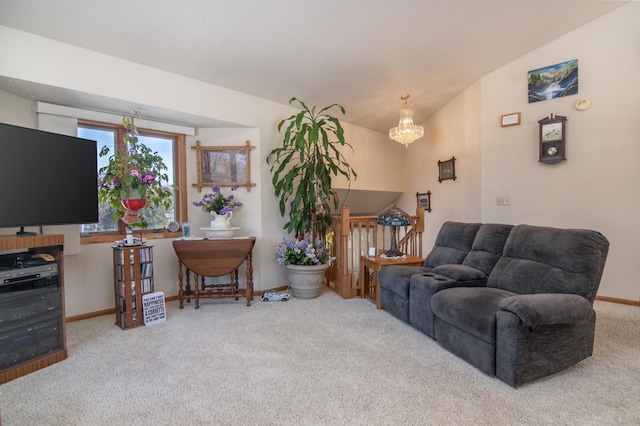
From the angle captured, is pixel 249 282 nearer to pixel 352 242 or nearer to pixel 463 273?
pixel 352 242

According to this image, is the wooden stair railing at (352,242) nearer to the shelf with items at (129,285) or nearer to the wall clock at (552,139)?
the wall clock at (552,139)

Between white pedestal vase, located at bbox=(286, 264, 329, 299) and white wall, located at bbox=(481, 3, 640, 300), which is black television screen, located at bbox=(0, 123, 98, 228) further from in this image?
white wall, located at bbox=(481, 3, 640, 300)

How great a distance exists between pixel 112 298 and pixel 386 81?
375cm

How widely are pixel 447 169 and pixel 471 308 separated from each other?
10.3ft

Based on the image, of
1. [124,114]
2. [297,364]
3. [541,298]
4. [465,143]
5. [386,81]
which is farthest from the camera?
[465,143]

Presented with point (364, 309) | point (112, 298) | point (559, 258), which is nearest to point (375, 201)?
point (364, 309)

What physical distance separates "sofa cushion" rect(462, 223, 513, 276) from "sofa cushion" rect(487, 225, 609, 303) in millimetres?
78

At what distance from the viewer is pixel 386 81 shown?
358 centimetres

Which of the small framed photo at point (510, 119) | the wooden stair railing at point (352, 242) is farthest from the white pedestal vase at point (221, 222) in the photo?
the small framed photo at point (510, 119)

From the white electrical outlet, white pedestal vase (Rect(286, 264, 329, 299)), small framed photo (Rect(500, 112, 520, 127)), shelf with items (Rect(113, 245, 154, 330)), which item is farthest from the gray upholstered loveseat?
shelf with items (Rect(113, 245, 154, 330))

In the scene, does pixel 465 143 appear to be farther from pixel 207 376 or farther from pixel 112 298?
pixel 112 298

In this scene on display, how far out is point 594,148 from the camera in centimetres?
318

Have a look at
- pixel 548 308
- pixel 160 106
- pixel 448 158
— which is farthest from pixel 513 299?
pixel 448 158

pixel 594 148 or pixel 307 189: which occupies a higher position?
pixel 594 148
